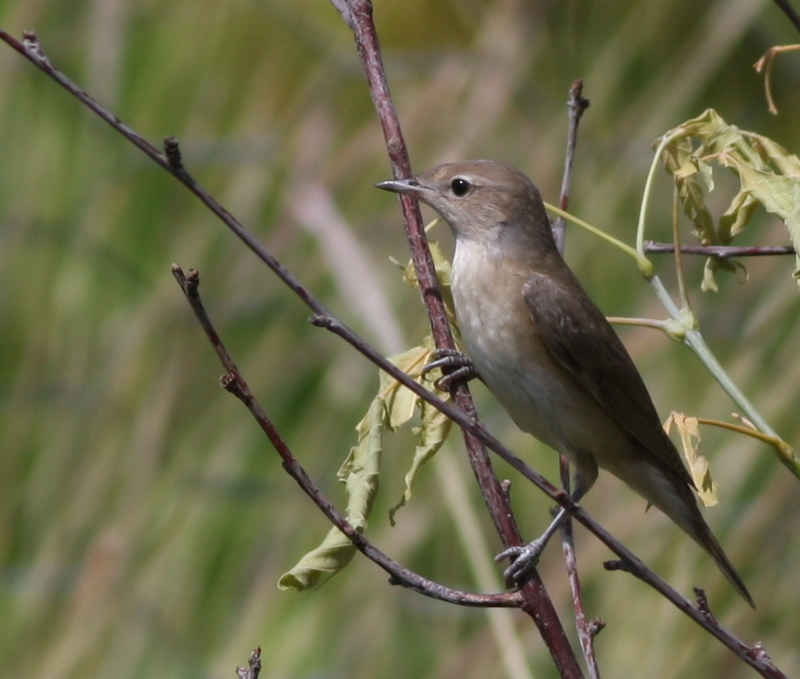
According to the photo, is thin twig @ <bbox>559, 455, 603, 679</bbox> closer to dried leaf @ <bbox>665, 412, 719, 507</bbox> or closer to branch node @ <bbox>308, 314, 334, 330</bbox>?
dried leaf @ <bbox>665, 412, 719, 507</bbox>

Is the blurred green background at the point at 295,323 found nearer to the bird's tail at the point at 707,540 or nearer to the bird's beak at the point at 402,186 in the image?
the bird's tail at the point at 707,540

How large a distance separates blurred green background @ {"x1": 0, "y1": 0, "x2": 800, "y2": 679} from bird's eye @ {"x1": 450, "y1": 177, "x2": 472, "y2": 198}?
68 cm

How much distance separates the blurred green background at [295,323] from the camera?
396 cm

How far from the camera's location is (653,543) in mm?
3988

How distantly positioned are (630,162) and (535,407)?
1924 mm

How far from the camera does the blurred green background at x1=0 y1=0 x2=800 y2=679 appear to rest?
3.96 m

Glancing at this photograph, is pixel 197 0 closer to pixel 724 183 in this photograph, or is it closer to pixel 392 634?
pixel 724 183

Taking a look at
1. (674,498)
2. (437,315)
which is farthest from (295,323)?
(437,315)

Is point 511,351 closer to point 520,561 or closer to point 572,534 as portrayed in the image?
point 572,534

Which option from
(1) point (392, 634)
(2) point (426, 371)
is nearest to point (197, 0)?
(1) point (392, 634)

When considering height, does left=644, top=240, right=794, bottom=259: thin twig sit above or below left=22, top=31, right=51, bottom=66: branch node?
below

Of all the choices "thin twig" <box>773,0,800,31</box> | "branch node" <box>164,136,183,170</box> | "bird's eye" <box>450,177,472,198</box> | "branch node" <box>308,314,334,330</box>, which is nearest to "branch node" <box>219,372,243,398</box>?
"branch node" <box>308,314,334,330</box>

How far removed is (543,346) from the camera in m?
2.88

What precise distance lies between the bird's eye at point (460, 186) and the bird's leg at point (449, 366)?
2.59 feet
